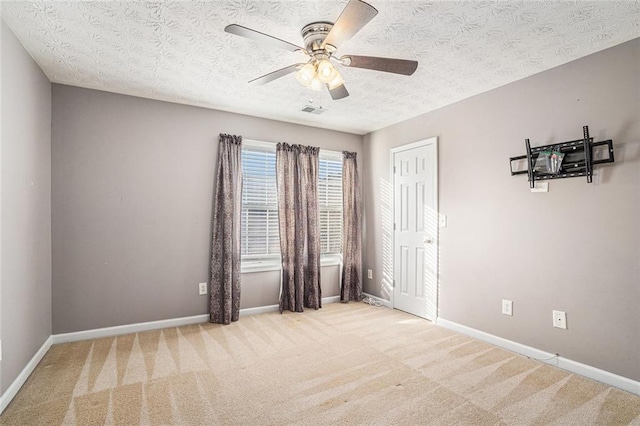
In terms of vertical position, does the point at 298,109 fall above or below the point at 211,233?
above

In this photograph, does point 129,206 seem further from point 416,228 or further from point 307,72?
point 416,228

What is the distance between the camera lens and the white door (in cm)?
385

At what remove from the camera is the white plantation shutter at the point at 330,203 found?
4723mm

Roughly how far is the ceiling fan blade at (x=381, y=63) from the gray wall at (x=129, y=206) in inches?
89.3

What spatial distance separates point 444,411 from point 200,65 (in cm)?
314

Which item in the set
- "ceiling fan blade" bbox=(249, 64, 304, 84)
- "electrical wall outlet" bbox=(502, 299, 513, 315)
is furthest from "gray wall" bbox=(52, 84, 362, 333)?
"electrical wall outlet" bbox=(502, 299, 513, 315)

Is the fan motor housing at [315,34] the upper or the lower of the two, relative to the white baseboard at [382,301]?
upper

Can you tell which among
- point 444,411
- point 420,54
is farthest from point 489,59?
point 444,411

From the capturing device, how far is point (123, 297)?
340 cm

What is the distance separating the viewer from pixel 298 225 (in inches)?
170

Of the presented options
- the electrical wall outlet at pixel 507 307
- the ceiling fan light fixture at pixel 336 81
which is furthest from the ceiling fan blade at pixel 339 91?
the electrical wall outlet at pixel 507 307

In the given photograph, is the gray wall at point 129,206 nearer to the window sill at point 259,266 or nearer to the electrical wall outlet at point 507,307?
the window sill at point 259,266

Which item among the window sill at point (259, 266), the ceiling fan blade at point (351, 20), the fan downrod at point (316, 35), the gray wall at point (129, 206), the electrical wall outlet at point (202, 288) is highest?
the fan downrod at point (316, 35)

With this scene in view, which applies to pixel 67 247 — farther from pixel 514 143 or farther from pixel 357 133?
pixel 514 143
